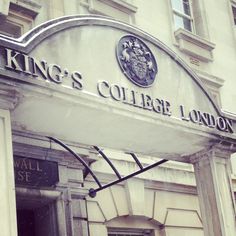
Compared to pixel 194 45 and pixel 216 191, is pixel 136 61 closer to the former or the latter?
pixel 216 191

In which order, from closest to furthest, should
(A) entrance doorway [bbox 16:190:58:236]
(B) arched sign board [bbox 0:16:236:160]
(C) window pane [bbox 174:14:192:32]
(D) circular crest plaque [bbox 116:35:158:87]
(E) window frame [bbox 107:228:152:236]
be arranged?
(B) arched sign board [bbox 0:16:236:160]
(D) circular crest plaque [bbox 116:35:158:87]
(A) entrance doorway [bbox 16:190:58:236]
(E) window frame [bbox 107:228:152:236]
(C) window pane [bbox 174:14:192:32]

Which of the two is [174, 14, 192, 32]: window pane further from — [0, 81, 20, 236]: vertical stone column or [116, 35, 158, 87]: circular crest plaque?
[0, 81, 20, 236]: vertical stone column

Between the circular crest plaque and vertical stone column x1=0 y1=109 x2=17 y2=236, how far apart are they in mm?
2006

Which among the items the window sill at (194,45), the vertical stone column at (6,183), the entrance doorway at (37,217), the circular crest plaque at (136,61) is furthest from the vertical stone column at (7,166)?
the window sill at (194,45)

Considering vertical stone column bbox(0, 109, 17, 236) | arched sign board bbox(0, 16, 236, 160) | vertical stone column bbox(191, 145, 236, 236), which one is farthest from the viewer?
vertical stone column bbox(191, 145, 236, 236)

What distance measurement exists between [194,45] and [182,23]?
3.55 ft

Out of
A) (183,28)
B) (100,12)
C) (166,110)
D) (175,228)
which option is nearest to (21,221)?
(166,110)

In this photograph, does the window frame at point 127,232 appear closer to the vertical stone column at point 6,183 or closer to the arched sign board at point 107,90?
the arched sign board at point 107,90

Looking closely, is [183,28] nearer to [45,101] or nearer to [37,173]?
[37,173]

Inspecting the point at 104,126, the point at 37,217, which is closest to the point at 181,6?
the point at 37,217

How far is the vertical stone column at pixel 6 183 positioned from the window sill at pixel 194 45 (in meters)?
8.69

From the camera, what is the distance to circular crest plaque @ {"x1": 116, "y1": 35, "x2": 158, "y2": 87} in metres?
7.29

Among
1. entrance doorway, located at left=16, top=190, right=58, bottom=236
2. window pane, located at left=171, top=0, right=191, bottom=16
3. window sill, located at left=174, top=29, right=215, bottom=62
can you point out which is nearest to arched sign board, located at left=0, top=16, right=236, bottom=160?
entrance doorway, located at left=16, top=190, right=58, bottom=236

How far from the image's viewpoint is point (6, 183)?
18.2 feet
